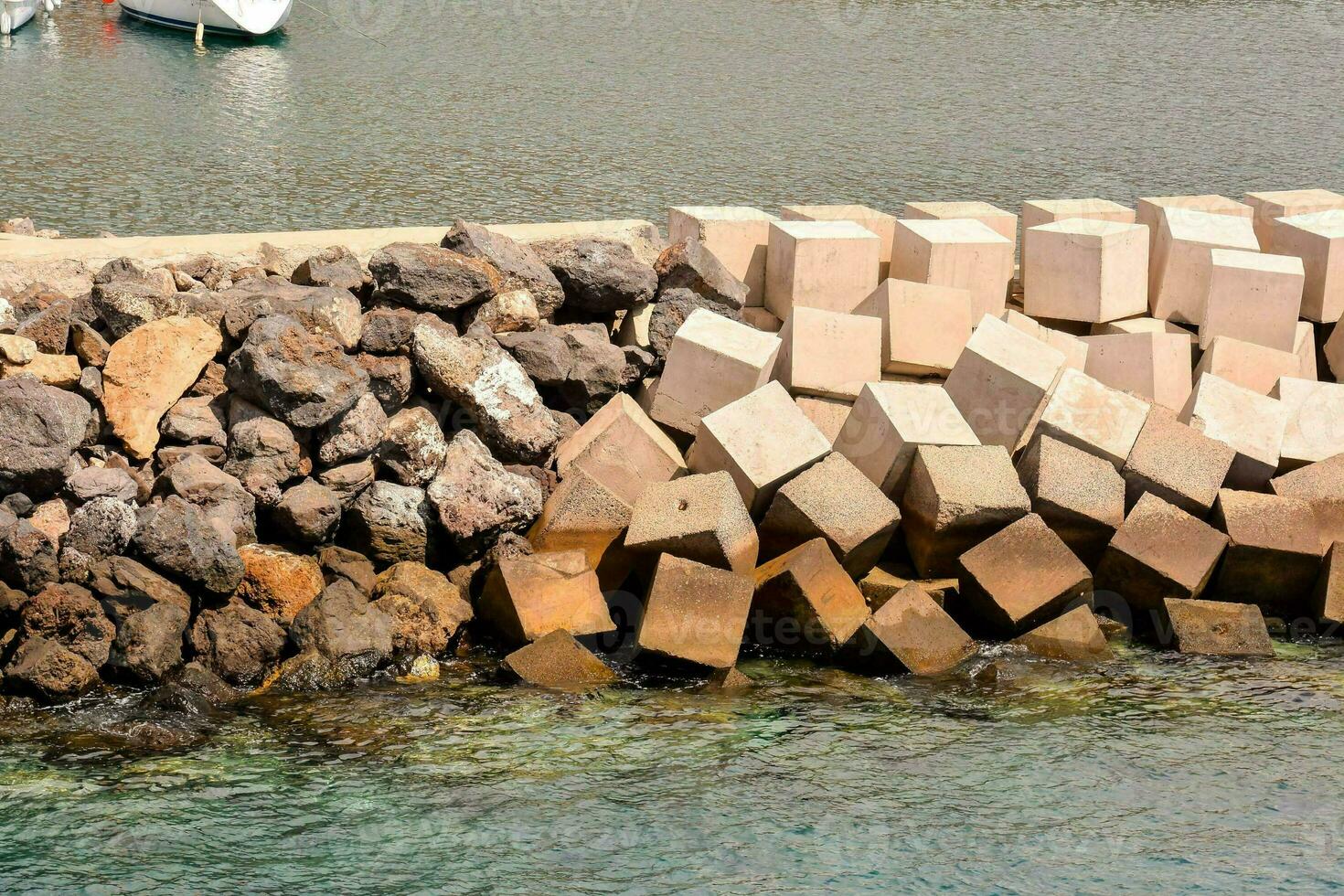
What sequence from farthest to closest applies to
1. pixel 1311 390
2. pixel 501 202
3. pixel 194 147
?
pixel 194 147, pixel 501 202, pixel 1311 390

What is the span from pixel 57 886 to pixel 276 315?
343cm

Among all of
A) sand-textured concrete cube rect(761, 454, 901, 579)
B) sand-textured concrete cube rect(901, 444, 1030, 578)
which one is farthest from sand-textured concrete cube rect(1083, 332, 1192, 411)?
sand-textured concrete cube rect(761, 454, 901, 579)

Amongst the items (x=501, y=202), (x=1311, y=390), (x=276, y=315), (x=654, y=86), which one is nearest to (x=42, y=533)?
(x=276, y=315)

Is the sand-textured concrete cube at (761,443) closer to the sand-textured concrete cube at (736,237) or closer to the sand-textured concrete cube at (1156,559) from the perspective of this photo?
the sand-textured concrete cube at (1156,559)

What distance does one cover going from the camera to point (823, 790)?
17.6 feet

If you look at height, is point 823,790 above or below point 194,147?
below

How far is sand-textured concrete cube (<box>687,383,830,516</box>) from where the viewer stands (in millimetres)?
7055

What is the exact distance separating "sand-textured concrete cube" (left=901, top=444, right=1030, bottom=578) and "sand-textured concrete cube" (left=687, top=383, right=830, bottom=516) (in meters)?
0.55

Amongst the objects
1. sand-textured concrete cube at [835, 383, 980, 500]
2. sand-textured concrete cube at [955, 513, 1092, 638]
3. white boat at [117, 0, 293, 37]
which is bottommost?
sand-textured concrete cube at [955, 513, 1092, 638]

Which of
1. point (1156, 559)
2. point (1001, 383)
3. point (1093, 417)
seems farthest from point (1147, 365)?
point (1156, 559)

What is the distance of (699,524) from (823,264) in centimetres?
280

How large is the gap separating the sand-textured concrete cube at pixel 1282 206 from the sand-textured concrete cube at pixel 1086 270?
1.53 meters

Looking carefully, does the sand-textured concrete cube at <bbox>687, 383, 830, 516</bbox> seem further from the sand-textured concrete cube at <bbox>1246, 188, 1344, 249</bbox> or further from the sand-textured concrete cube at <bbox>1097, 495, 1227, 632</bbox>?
the sand-textured concrete cube at <bbox>1246, 188, 1344, 249</bbox>

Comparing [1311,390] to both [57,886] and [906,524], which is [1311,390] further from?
[57,886]
